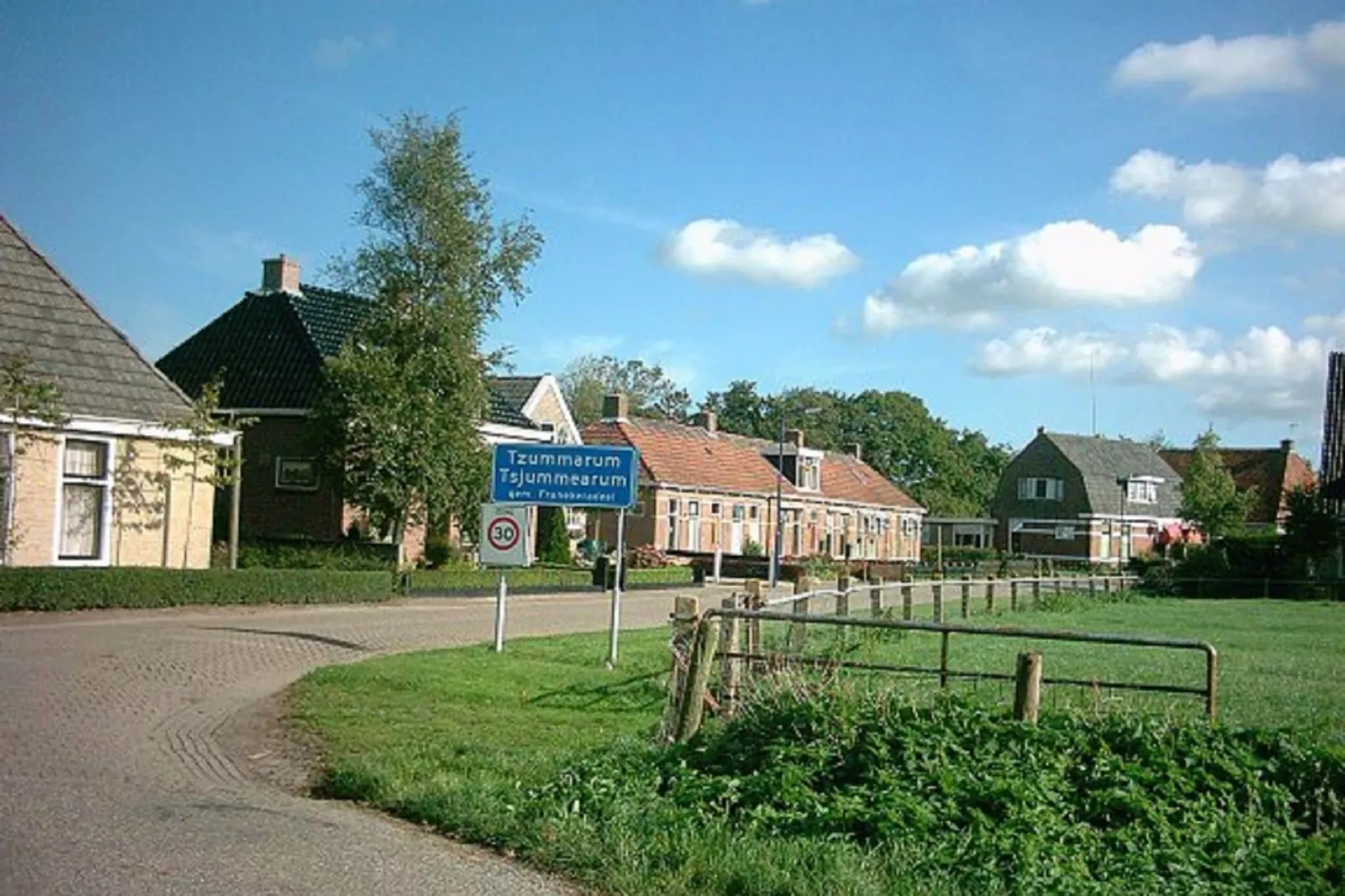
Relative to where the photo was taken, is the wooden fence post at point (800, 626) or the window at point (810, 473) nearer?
the wooden fence post at point (800, 626)

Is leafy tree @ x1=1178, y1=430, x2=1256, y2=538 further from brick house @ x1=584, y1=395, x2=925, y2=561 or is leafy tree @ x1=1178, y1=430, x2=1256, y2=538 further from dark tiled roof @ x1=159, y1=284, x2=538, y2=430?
dark tiled roof @ x1=159, y1=284, x2=538, y2=430

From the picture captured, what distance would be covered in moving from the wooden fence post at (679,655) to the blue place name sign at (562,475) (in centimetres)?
594

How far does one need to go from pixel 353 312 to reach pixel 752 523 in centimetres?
3137

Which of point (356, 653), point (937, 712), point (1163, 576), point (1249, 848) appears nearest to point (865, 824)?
point (937, 712)

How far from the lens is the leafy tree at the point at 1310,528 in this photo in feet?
174

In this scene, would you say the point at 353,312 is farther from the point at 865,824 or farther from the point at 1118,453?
the point at 1118,453

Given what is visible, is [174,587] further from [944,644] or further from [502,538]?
[944,644]

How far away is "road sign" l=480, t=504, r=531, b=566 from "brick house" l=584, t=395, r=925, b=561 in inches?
1236

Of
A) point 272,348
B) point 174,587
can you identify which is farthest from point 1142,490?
point 174,587

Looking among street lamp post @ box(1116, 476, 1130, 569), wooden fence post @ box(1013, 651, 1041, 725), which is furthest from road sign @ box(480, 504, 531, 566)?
street lamp post @ box(1116, 476, 1130, 569)

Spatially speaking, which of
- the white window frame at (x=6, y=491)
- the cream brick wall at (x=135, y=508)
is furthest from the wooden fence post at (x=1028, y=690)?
the cream brick wall at (x=135, y=508)

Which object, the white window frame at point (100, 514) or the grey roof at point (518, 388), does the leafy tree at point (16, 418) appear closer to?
the white window frame at point (100, 514)

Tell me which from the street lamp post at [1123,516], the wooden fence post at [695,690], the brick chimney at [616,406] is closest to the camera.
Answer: the wooden fence post at [695,690]

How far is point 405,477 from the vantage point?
3366 centimetres
